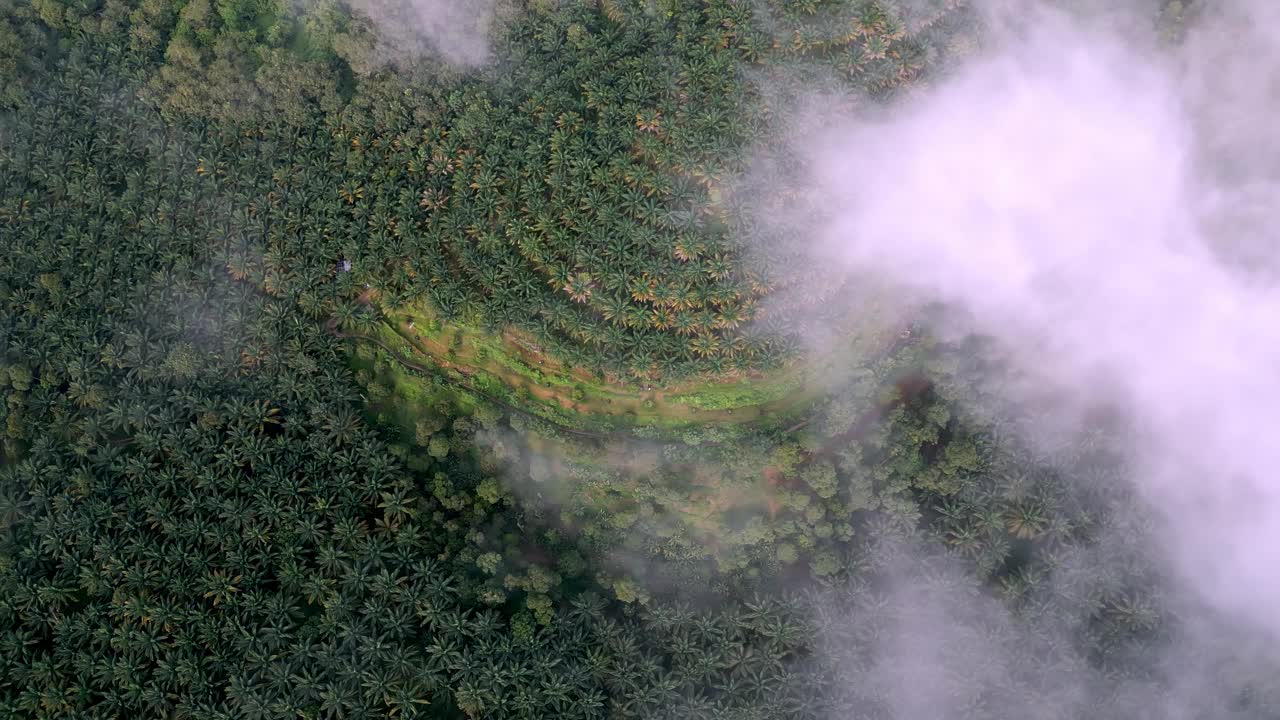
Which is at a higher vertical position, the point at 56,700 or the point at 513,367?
the point at 513,367

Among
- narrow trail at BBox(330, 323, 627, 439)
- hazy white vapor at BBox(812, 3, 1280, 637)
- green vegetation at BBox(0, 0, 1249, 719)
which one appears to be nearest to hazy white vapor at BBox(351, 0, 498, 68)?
green vegetation at BBox(0, 0, 1249, 719)

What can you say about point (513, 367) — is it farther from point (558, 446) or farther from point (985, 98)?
point (985, 98)

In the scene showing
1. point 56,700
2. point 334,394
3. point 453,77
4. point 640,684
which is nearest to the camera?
point 56,700

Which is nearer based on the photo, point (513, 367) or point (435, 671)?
point (435, 671)

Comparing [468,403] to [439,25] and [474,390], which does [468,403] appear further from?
[439,25]

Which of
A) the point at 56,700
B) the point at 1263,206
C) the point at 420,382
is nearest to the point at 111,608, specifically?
the point at 56,700

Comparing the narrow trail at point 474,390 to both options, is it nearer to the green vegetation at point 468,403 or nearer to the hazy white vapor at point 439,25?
the green vegetation at point 468,403

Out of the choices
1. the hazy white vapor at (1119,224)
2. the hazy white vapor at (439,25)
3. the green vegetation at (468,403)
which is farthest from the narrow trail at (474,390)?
the hazy white vapor at (1119,224)

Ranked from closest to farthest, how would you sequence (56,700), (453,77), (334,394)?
(56,700) < (334,394) < (453,77)

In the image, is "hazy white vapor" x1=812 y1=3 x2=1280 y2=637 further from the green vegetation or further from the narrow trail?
the narrow trail

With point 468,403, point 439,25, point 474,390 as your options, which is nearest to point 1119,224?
point 474,390
